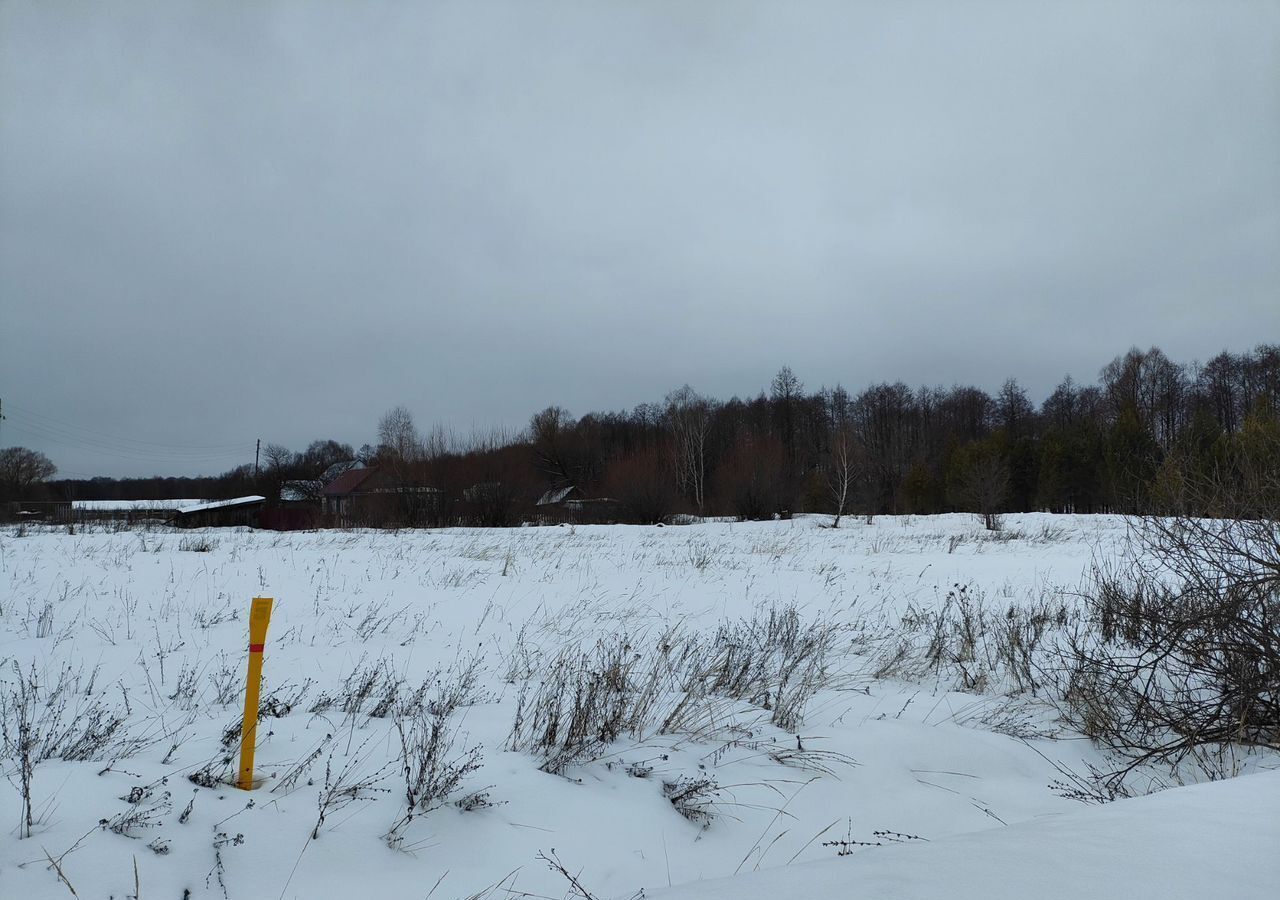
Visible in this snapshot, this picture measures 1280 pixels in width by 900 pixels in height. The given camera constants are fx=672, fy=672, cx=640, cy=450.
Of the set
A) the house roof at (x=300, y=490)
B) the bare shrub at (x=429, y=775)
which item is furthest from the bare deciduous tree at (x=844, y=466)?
the house roof at (x=300, y=490)

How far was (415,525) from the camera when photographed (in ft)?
103

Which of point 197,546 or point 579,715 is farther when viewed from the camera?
point 197,546

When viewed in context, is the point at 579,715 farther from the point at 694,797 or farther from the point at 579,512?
the point at 579,512

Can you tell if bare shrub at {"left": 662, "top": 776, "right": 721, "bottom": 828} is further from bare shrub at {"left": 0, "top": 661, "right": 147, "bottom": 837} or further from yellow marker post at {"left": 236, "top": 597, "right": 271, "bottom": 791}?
bare shrub at {"left": 0, "top": 661, "right": 147, "bottom": 837}

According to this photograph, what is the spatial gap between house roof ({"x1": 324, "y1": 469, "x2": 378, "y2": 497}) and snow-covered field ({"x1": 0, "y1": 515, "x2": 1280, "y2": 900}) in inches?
2112

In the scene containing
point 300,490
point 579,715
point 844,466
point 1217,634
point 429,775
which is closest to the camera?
point 429,775

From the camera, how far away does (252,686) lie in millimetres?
3389

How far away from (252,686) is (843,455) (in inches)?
1483

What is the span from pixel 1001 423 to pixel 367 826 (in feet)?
251

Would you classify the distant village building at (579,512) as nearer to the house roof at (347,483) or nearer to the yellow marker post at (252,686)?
the house roof at (347,483)

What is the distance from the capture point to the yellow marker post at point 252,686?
3.28m

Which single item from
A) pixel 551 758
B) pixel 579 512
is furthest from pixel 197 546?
pixel 579 512

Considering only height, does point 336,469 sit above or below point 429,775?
above

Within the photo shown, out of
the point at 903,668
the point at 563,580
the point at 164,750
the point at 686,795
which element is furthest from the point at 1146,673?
the point at 563,580
